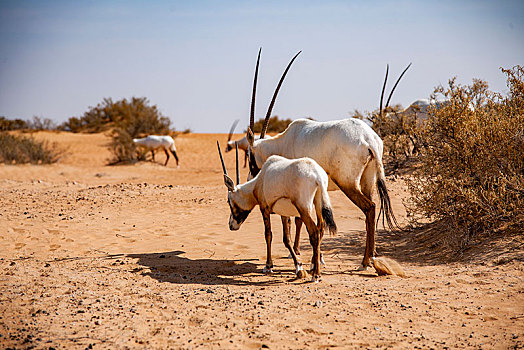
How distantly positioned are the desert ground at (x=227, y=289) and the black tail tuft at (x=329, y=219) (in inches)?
25.6

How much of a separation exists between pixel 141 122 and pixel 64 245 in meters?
26.0

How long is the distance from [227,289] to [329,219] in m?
1.45

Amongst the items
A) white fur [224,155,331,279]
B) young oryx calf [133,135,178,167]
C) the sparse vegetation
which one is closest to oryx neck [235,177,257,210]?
white fur [224,155,331,279]

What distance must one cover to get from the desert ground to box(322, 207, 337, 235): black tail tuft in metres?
0.65

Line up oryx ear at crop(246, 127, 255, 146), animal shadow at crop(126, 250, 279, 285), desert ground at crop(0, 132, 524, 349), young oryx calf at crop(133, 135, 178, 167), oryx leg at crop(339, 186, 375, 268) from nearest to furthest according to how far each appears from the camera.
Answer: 1. desert ground at crop(0, 132, 524, 349)
2. animal shadow at crop(126, 250, 279, 285)
3. oryx leg at crop(339, 186, 375, 268)
4. oryx ear at crop(246, 127, 255, 146)
5. young oryx calf at crop(133, 135, 178, 167)

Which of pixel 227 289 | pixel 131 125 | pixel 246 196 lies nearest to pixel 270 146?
pixel 246 196

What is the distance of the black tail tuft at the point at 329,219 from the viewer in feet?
18.1

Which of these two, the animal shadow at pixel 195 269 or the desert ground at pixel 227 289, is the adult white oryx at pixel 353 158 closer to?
the desert ground at pixel 227 289

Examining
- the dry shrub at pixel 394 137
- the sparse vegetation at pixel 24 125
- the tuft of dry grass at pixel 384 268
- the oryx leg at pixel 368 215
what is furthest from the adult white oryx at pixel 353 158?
the sparse vegetation at pixel 24 125

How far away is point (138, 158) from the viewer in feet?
82.4

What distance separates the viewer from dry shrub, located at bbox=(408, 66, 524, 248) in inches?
250

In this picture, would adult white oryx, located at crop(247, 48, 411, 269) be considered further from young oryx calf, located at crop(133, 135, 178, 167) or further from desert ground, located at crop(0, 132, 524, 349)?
young oryx calf, located at crop(133, 135, 178, 167)

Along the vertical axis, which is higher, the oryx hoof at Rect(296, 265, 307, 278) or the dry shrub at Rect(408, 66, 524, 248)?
the dry shrub at Rect(408, 66, 524, 248)

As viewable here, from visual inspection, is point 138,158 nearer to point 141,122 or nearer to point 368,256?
point 141,122
